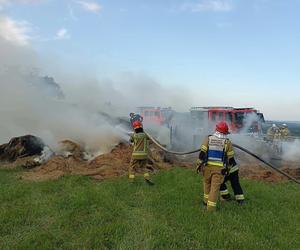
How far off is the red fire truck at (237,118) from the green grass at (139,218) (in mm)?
9014

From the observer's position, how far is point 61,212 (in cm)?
816

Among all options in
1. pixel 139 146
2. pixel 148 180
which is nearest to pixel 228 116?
pixel 139 146

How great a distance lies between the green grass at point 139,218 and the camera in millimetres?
6512

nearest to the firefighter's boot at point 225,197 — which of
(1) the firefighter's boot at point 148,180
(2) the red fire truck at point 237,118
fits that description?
(1) the firefighter's boot at point 148,180

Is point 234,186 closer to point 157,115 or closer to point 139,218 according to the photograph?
point 139,218

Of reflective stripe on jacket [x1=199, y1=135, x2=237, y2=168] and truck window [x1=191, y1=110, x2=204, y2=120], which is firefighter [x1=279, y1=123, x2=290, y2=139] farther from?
reflective stripe on jacket [x1=199, y1=135, x2=237, y2=168]

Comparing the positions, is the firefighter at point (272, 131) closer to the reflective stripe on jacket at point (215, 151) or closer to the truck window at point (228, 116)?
the truck window at point (228, 116)

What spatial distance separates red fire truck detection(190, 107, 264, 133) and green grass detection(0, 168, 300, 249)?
901 cm

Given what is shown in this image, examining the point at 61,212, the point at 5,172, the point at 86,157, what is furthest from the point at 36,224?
the point at 86,157

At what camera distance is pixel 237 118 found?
66.7 feet

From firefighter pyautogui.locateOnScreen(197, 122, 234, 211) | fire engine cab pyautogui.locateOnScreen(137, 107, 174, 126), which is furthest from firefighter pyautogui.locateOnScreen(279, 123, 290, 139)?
firefighter pyautogui.locateOnScreen(197, 122, 234, 211)

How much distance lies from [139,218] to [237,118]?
13.5 meters

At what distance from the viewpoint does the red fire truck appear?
2027 cm

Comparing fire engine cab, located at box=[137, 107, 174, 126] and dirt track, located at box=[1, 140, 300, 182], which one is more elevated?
fire engine cab, located at box=[137, 107, 174, 126]
